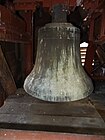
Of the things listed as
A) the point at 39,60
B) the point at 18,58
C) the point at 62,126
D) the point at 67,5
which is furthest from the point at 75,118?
the point at 18,58

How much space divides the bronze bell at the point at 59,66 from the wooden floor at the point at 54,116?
13cm

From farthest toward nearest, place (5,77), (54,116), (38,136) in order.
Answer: (5,77) < (54,116) < (38,136)

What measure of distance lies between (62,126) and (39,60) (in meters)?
0.41

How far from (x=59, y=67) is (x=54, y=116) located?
0.95 feet

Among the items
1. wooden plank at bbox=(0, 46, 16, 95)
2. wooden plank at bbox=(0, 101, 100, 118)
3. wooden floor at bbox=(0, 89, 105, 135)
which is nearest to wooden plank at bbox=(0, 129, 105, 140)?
wooden floor at bbox=(0, 89, 105, 135)

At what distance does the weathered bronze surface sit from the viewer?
1188mm

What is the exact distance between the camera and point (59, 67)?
1.22 meters

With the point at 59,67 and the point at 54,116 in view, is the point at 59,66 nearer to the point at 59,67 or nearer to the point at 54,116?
the point at 59,67

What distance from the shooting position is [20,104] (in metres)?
1.47

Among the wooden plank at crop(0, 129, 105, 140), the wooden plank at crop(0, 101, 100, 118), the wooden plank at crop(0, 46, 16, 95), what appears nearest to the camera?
the wooden plank at crop(0, 129, 105, 140)

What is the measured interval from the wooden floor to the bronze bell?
0.13 m

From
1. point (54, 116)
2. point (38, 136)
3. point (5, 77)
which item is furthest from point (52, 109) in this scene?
point (5, 77)

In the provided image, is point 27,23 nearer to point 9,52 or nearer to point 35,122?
point 9,52

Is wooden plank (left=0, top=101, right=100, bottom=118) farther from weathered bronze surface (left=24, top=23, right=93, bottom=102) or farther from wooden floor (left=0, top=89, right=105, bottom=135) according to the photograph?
weathered bronze surface (left=24, top=23, right=93, bottom=102)
